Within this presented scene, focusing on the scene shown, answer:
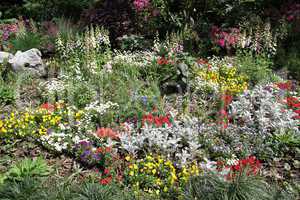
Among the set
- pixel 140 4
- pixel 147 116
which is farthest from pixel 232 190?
pixel 140 4

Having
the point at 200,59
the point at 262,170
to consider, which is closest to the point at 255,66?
the point at 200,59

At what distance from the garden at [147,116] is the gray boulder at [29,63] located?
0.07 ft

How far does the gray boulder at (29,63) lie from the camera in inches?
299

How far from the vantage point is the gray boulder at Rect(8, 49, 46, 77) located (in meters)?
7.59

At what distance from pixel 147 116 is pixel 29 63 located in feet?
10.8

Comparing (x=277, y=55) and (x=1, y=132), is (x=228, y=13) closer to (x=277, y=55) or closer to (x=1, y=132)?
(x=277, y=55)

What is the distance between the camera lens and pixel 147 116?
225 inches

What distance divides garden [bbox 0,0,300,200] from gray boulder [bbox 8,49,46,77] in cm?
2

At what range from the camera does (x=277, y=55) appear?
8.41 meters

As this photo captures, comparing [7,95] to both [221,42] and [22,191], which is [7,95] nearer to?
[22,191]

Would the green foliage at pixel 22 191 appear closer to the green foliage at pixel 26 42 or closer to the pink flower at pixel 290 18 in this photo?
the green foliage at pixel 26 42

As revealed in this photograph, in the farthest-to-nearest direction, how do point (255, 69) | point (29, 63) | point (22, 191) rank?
1. point (29, 63)
2. point (255, 69)
3. point (22, 191)

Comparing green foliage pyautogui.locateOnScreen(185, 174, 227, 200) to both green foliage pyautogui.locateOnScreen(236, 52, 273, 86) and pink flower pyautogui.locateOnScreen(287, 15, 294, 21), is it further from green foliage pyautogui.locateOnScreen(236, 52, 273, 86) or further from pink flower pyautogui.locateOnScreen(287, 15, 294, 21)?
pink flower pyautogui.locateOnScreen(287, 15, 294, 21)

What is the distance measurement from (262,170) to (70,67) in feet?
13.6
